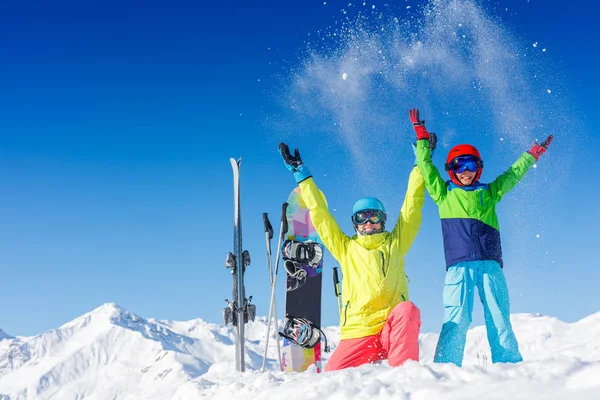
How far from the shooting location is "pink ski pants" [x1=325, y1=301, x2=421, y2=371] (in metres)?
4.75

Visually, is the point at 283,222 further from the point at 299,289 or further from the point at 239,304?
the point at 239,304

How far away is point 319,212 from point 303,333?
102 inches

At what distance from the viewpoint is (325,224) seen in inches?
227

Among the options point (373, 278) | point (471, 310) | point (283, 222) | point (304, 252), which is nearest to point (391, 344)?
point (373, 278)

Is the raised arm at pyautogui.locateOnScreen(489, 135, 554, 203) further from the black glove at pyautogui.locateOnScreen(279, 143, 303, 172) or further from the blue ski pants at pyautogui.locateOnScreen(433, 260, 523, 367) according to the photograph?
the black glove at pyautogui.locateOnScreen(279, 143, 303, 172)

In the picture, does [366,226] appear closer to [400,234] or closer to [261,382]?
[400,234]

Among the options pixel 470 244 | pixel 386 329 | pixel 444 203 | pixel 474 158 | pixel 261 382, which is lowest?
pixel 261 382

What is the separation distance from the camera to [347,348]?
5246 mm

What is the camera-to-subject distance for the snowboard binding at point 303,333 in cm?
778

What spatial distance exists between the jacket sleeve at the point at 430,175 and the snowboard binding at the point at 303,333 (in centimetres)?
300

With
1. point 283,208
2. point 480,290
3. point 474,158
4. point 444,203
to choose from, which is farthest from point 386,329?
point 283,208

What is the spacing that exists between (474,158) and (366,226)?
1192mm

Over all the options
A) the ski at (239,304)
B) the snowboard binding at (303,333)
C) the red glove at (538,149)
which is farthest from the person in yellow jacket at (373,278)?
the ski at (239,304)

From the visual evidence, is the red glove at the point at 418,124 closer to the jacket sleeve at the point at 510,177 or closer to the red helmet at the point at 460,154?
the red helmet at the point at 460,154
